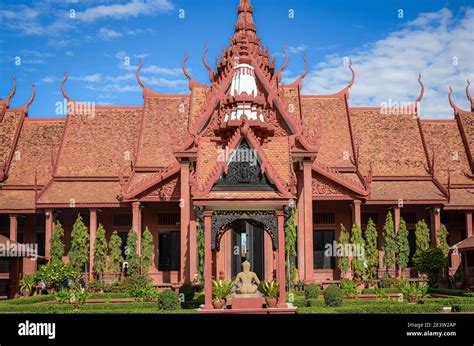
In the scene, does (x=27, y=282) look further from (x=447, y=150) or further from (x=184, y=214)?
(x=447, y=150)

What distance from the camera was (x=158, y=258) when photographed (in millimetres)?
29625

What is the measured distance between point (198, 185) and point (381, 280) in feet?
44.4

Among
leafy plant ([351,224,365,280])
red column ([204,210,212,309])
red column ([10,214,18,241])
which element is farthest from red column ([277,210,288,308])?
red column ([10,214,18,241])

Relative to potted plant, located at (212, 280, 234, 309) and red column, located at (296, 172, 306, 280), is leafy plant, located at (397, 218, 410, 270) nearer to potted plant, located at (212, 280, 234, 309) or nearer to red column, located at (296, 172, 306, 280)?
red column, located at (296, 172, 306, 280)

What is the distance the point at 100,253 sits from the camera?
2770 centimetres

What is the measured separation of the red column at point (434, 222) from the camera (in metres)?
29.1

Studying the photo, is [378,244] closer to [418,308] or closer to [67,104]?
[418,308]

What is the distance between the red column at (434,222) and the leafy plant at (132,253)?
12.5 m

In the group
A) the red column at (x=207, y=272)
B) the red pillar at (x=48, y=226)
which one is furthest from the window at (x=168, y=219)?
the red column at (x=207, y=272)

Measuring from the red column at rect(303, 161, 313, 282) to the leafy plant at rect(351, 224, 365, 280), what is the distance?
8.16 ft

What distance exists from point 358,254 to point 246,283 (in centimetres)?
1230

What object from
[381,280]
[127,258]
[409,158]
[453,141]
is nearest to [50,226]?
[127,258]

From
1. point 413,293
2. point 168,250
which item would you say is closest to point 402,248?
point 413,293

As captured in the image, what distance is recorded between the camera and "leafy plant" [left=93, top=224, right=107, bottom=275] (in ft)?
90.7
